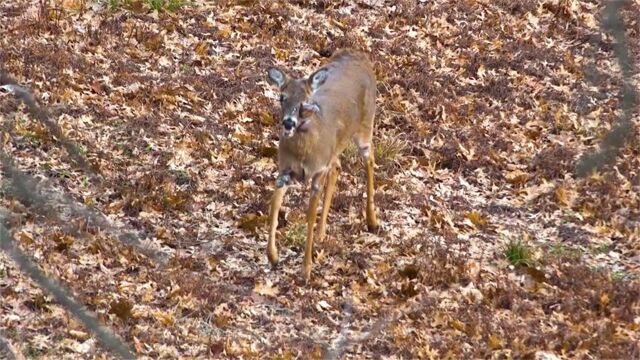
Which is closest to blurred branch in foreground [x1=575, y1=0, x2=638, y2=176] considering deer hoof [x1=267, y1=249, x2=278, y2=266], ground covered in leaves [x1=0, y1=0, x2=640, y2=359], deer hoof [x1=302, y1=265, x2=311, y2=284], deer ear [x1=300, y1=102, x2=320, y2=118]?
ground covered in leaves [x1=0, y1=0, x2=640, y2=359]

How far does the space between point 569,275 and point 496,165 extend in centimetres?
275

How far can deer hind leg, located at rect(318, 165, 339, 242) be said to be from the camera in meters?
9.08

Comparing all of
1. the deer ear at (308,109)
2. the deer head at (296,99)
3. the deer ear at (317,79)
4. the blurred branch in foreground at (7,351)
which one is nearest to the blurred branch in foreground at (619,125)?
the blurred branch in foreground at (7,351)

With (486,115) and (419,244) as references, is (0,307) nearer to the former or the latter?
(419,244)

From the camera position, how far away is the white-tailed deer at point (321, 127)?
828 cm

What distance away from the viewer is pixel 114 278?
7.95 m

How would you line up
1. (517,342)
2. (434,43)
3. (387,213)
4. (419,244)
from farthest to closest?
1. (434,43)
2. (387,213)
3. (419,244)
4. (517,342)

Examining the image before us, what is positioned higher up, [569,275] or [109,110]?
[109,110]

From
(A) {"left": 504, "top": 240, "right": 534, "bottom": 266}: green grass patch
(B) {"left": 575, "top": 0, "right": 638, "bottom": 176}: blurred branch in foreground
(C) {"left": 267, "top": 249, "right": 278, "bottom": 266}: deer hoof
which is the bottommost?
(A) {"left": 504, "top": 240, "right": 534, "bottom": 266}: green grass patch

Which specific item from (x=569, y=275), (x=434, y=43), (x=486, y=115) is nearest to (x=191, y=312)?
(x=569, y=275)

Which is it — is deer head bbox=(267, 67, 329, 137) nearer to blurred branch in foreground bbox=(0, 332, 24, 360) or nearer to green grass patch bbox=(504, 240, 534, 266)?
green grass patch bbox=(504, 240, 534, 266)

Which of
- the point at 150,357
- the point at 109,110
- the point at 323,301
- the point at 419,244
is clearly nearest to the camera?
the point at 150,357

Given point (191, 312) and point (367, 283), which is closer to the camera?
point (191, 312)

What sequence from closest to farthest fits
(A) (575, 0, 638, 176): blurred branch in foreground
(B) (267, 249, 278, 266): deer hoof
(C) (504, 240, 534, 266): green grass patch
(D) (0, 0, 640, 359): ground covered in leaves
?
1. (A) (575, 0, 638, 176): blurred branch in foreground
2. (D) (0, 0, 640, 359): ground covered in leaves
3. (B) (267, 249, 278, 266): deer hoof
4. (C) (504, 240, 534, 266): green grass patch
